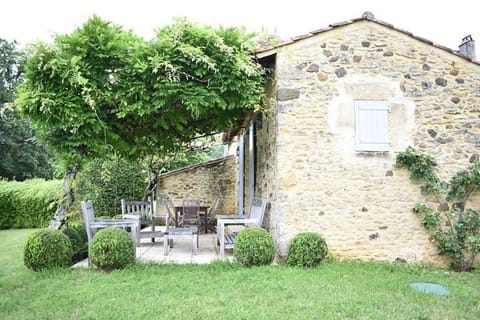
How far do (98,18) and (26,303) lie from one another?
3.97 metres

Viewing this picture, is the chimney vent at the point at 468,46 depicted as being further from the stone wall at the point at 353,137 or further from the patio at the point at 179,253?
the patio at the point at 179,253

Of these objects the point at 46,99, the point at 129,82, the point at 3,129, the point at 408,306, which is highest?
the point at 3,129

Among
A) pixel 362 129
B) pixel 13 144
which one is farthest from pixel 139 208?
pixel 13 144

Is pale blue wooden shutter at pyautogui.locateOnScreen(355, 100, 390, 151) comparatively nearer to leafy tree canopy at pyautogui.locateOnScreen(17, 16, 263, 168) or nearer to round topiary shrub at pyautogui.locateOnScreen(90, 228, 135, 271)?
leafy tree canopy at pyautogui.locateOnScreen(17, 16, 263, 168)

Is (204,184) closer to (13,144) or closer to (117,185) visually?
(117,185)

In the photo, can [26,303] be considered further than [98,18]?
No

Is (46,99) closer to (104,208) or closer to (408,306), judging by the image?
(408,306)

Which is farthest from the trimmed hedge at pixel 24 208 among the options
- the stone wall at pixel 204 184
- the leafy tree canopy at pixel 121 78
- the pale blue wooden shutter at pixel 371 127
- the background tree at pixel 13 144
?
the pale blue wooden shutter at pixel 371 127

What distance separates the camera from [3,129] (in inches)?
875

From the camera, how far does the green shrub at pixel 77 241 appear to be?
6.18 meters

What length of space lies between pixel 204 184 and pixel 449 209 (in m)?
8.39

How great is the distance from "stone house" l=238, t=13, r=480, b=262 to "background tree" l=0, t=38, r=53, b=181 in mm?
20728

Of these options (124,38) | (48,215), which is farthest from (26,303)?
(48,215)

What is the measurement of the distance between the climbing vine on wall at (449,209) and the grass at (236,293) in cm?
43
